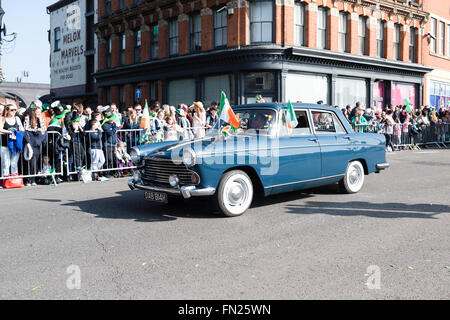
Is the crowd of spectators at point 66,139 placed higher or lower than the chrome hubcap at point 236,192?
higher

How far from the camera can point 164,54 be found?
2602 centimetres

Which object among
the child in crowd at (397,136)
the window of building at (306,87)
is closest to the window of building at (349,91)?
the window of building at (306,87)

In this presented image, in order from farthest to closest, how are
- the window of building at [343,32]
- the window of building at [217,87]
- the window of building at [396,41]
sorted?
the window of building at [396,41] → the window of building at [343,32] → the window of building at [217,87]

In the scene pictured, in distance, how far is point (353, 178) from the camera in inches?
334

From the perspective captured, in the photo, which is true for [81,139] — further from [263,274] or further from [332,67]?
[332,67]

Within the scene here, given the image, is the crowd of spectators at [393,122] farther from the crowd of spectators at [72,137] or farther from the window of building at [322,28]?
the crowd of spectators at [72,137]

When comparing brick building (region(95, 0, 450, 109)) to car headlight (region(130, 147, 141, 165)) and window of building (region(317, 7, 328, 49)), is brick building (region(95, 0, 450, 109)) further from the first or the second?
car headlight (region(130, 147, 141, 165))

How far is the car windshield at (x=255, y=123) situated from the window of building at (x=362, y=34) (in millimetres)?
20610

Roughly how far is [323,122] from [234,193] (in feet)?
8.07

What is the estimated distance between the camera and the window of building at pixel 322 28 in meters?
23.6

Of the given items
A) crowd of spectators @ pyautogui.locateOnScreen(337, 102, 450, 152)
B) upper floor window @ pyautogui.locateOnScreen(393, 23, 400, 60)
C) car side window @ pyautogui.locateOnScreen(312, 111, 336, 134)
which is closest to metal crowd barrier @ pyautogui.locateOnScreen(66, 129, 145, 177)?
car side window @ pyautogui.locateOnScreen(312, 111, 336, 134)

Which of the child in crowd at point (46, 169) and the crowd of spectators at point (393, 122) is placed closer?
the child in crowd at point (46, 169)

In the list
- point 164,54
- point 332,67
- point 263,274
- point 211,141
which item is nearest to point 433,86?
point 332,67

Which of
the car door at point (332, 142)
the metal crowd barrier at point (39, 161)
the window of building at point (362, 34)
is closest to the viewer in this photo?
the car door at point (332, 142)
